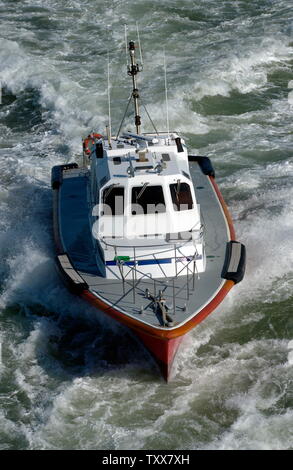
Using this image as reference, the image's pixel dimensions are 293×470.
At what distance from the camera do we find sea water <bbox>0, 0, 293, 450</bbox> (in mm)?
12328

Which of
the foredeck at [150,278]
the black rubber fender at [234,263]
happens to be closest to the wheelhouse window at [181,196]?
the foredeck at [150,278]

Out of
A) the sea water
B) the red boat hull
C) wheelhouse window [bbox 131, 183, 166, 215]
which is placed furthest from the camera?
wheelhouse window [bbox 131, 183, 166, 215]

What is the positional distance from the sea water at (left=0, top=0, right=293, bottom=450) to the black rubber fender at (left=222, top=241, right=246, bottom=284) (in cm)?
111

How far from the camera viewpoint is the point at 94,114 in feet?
71.8

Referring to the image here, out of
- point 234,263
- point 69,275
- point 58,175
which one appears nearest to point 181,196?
point 234,263

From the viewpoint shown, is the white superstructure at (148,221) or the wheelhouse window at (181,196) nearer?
the white superstructure at (148,221)

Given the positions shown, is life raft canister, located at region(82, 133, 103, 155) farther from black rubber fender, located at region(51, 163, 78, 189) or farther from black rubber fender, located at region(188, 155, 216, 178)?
black rubber fender, located at region(188, 155, 216, 178)

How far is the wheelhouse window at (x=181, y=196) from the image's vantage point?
44.8ft

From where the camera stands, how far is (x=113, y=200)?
13.7 metres

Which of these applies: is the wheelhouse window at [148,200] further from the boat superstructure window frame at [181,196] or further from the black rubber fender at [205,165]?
the black rubber fender at [205,165]

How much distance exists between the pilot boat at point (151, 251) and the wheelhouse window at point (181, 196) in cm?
2

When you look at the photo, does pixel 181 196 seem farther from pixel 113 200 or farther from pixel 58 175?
pixel 58 175

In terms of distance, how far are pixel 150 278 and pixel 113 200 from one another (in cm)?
159

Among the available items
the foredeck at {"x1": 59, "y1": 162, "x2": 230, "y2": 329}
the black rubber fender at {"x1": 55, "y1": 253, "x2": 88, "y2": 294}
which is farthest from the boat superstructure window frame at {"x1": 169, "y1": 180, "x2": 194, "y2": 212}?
the black rubber fender at {"x1": 55, "y1": 253, "x2": 88, "y2": 294}
